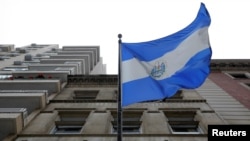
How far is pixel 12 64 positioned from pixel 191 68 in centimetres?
3616

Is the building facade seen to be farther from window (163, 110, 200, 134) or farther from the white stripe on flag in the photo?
the white stripe on flag

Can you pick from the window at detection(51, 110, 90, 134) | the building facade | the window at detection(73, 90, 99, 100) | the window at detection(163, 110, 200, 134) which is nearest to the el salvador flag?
the building facade

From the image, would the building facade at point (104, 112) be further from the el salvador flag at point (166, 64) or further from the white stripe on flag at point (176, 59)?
the white stripe on flag at point (176, 59)

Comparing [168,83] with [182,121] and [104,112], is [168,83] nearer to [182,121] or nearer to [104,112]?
[182,121]

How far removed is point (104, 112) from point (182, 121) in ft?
14.3

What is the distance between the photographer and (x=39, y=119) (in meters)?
18.4

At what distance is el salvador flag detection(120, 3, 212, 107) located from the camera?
39.4 feet

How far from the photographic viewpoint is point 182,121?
60.5 feet

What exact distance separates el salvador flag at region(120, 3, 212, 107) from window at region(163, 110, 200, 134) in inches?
218

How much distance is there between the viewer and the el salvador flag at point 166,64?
473 inches

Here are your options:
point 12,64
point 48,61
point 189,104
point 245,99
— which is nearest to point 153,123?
point 189,104

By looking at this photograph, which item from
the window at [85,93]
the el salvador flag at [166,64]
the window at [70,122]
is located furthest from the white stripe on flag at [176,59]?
the window at [85,93]

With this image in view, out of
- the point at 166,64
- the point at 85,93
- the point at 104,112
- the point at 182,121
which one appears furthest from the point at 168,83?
the point at 85,93

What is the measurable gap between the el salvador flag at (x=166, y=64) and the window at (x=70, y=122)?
6.56 meters
